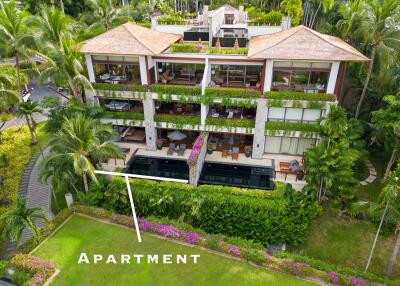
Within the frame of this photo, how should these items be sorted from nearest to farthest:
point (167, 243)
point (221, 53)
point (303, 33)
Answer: point (167, 243) → point (303, 33) → point (221, 53)

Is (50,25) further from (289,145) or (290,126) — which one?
(289,145)

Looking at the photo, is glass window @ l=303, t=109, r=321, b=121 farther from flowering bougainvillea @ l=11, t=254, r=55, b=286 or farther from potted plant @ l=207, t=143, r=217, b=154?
flowering bougainvillea @ l=11, t=254, r=55, b=286

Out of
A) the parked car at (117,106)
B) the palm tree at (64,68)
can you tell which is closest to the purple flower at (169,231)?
the palm tree at (64,68)

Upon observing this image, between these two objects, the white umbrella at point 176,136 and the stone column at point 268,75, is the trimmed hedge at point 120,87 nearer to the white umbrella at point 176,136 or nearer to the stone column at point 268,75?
the white umbrella at point 176,136

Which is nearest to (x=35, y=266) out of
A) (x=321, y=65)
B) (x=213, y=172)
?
(x=213, y=172)

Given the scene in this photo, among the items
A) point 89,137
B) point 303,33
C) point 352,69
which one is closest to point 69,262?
point 89,137

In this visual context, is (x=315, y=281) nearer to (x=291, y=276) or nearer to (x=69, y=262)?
(x=291, y=276)
